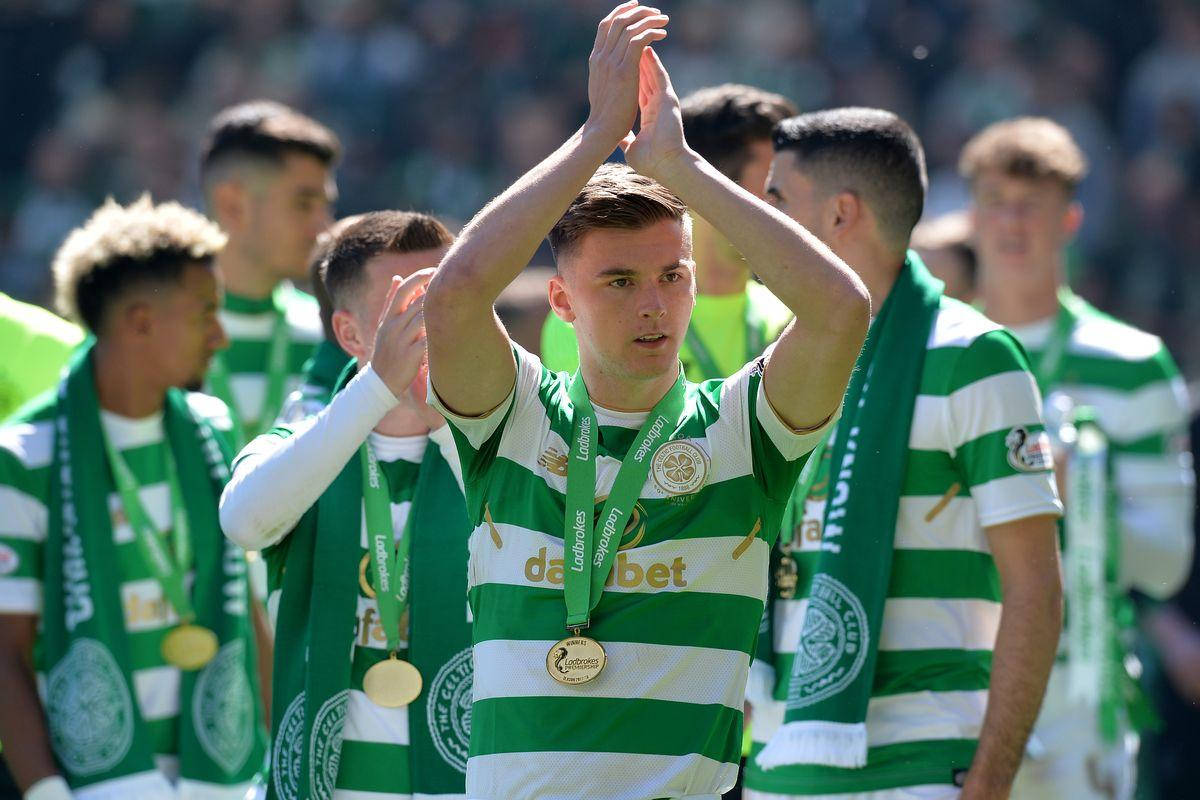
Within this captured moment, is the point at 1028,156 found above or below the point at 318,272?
above

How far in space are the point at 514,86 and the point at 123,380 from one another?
777 centimetres

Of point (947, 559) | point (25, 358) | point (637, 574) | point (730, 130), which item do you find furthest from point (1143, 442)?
point (25, 358)

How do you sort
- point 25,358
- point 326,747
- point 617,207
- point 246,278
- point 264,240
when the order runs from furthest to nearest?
point 264,240
point 246,278
point 25,358
point 326,747
point 617,207

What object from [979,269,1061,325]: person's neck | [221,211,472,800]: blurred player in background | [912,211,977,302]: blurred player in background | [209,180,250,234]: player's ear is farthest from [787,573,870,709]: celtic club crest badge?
[209,180,250,234]: player's ear

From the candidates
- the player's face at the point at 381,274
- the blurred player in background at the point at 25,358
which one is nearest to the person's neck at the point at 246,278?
the blurred player in background at the point at 25,358

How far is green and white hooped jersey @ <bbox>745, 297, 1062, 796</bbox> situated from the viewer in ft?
11.5

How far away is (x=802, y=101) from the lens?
11164 millimetres

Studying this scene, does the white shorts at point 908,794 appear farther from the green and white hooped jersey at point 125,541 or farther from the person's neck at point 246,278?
the person's neck at point 246,278

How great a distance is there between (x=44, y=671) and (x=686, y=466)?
7.68 feet

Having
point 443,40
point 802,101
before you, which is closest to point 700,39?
point 802,101

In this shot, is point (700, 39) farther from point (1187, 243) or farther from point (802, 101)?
point (1187, 243)

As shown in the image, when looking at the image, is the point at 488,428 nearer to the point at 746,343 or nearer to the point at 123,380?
the point at 746,343

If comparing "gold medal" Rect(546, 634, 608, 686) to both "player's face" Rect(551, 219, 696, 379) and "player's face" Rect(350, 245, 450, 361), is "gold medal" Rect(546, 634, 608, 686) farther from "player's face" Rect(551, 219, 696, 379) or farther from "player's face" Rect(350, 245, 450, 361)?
"player's face" Rect(350, 245, 450, 361)

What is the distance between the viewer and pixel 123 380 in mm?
4746
